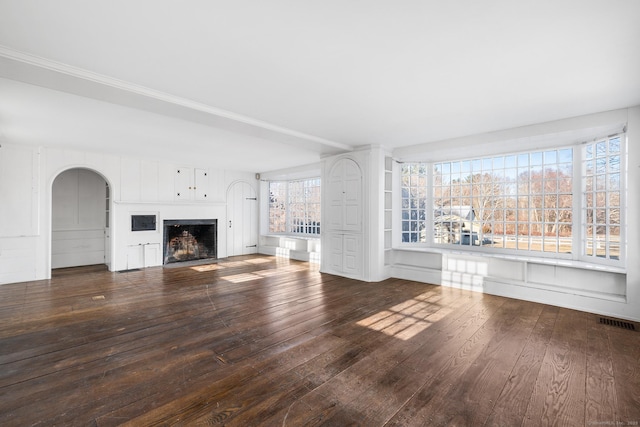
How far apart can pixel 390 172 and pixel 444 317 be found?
3.09 meters

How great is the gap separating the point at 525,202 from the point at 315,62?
4.50m

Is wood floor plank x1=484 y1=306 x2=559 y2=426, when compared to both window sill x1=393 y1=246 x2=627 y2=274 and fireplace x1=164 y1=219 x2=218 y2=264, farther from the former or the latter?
fireplace x1=164 y1=219 x2=218 y2=264

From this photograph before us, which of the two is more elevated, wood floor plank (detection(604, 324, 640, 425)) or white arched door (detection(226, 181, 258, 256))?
white arched door (detection(226, 181, 258, 256))

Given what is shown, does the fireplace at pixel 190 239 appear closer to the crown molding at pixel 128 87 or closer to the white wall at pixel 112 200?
the white wall at pixel 112 200

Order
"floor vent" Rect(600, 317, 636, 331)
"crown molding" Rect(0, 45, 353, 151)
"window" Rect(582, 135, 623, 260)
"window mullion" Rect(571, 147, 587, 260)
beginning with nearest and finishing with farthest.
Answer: "crown molding" Rect(0, 45, 353, 151)
"floor vent" Rect(600, 317, 636, 331)
"window" Rect(582, 135, 623, 260)
"window mullion" Rect(571, 147, 587, 260)

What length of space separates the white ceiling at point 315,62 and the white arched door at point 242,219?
4582mm

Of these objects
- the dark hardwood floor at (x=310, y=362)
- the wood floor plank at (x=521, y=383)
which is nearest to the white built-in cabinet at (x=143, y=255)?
the dark hardwood floor at (x=310, y=362)

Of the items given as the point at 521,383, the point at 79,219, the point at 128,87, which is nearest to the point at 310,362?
the point at 521,383

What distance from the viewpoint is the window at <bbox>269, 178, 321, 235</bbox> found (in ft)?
28.6

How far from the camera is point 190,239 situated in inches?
313

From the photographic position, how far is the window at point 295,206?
871 centimetres

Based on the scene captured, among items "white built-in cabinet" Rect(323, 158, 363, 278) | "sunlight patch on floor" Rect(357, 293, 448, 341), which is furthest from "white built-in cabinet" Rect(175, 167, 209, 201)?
"sunlight patch on floor" Rect(357, 293, 448, 341)

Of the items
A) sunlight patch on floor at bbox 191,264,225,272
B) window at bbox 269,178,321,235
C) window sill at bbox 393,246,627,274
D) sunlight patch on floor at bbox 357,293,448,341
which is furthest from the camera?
window at bbox 269,178,321,235

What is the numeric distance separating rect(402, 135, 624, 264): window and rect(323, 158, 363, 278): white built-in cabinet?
44.4 inches
